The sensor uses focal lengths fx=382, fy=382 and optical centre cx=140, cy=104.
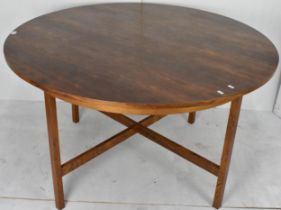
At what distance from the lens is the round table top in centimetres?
137

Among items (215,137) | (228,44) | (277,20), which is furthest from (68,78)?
(277,20)

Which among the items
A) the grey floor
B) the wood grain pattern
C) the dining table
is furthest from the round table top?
the grey floor

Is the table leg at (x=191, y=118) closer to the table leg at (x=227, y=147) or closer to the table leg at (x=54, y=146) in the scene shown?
the table leg at (x=227, y=147)

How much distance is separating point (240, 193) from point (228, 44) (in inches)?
32.6

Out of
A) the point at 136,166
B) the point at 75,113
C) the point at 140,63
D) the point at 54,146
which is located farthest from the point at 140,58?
the point at 75,113

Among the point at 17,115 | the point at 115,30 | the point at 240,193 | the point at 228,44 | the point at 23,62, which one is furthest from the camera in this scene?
the point at 17,115

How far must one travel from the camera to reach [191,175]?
2.18 metres

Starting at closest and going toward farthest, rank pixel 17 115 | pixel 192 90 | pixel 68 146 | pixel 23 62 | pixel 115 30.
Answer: pixel 192 90 → pixel 23 62 → pixel 115 30 → pixel 68 146 → pixel 17 115

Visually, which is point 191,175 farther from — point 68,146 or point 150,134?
point 68,146

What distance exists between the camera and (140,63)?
1.59 metres

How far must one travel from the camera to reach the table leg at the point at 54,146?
1612 mm

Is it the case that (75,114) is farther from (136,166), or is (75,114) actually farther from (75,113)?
(136,166)

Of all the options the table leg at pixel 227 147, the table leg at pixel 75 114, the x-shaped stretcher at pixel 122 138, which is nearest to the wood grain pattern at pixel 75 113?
the table leg at pixel 75 114

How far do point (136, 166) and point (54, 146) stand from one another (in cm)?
63
